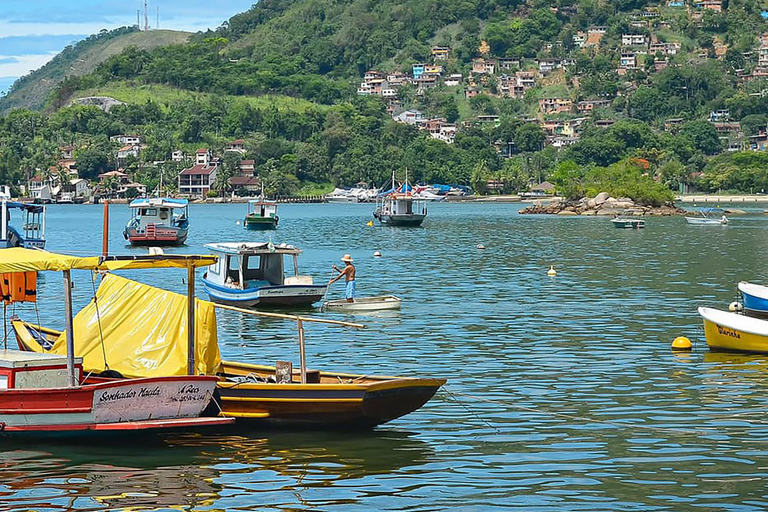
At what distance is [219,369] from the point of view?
75.2ft

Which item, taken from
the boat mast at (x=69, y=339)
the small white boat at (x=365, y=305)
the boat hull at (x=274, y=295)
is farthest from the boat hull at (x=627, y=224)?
the boat mast at (x=69, y=339)

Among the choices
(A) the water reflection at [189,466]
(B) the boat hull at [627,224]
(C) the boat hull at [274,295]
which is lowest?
(B) the boat hull at [627,224]

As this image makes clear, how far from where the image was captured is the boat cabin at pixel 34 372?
827 inches

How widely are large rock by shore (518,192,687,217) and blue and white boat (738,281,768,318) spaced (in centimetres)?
11938

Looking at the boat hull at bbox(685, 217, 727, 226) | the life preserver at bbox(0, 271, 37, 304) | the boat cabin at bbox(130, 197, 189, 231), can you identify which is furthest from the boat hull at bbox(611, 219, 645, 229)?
the life preserver at bbox(0, 271, 37, 304)

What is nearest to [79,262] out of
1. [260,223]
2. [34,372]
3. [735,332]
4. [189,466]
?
[34,372]

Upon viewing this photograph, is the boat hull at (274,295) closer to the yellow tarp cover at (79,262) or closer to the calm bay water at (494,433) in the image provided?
the calm bay water at (494,433)

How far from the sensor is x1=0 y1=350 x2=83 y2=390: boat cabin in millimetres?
21016

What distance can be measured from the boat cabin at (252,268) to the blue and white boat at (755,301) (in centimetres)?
1537

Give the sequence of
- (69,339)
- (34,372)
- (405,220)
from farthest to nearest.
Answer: (405,220), (34,372), (69,339)

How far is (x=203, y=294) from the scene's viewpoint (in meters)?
48.6

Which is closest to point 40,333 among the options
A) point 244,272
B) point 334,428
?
point 334,428

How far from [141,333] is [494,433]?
7112mm

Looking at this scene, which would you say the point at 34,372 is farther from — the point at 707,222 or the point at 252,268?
the point at 707,222
